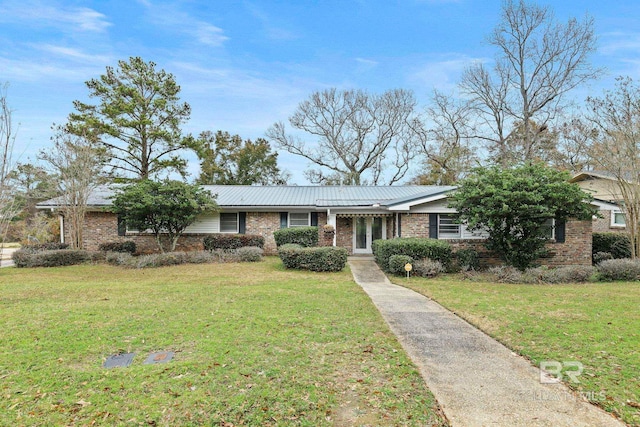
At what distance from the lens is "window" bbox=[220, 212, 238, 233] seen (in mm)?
17641

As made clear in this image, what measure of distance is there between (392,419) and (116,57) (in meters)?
25.3

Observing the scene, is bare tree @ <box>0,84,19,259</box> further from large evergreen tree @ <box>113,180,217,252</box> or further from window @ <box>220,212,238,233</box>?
window @ <box>220,212,238,233</box>

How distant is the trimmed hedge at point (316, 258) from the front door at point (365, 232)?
5.09 m

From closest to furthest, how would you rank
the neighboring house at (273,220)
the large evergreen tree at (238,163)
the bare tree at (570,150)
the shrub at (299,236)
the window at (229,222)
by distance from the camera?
the shrub at (299,236) → the neighboring house at (273,220) → the window at (229,222) → the bare tree at (570,150) → the large evergreen tree at (238,163)

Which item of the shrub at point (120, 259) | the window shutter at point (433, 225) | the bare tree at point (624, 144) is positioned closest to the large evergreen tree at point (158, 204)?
the shrub at point (120, 259)

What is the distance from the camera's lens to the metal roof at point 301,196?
17.2 meters

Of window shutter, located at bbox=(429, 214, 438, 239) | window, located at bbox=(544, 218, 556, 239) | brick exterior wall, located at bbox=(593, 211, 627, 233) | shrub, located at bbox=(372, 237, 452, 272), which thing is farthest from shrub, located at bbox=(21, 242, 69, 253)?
brick exterior wall, located at bbox=(593, 211, 627, 233)

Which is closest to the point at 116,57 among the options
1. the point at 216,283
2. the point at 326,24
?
the point at 326,24

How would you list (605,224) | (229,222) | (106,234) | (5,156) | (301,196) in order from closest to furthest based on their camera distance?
(5,156)
(106,234)
(229,222)
(301,196)
(605,224)

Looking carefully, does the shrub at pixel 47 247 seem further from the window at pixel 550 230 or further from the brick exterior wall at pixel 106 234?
the window at pixel 550 230

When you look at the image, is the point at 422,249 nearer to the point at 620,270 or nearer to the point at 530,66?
the point at 620,270

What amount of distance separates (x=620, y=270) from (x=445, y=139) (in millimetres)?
21381

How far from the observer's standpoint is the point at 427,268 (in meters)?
11.5

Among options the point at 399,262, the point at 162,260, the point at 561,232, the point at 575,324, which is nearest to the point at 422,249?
the point at 399,262
